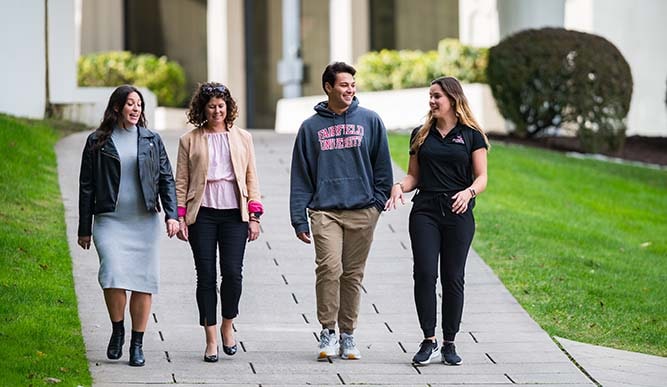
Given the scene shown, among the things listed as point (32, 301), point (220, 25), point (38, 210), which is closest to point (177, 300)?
point (32, 301)

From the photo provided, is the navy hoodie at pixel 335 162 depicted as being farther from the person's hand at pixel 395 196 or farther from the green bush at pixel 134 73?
the green bush at pixel 134 73

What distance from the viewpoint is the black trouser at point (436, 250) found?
8.52 metres

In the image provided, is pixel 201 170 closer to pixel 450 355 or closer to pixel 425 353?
pixel 425 353

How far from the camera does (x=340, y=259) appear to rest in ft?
28.3

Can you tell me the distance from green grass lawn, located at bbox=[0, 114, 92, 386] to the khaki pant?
1.58 m

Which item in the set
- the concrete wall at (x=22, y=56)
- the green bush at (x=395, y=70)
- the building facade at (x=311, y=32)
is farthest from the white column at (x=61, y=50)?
the green bush at (x=395, y=70)

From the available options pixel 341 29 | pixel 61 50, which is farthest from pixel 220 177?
pixel 341 29

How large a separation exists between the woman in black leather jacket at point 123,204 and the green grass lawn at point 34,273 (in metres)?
0.58

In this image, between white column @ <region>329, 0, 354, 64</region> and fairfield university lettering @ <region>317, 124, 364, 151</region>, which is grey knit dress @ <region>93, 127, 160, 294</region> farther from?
white column @ <region>329, 0, 354, 64</region>

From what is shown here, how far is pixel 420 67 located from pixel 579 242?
11.3 m

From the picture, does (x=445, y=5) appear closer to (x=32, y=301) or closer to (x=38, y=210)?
(x=38, y=210)

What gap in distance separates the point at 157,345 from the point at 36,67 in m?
8.92

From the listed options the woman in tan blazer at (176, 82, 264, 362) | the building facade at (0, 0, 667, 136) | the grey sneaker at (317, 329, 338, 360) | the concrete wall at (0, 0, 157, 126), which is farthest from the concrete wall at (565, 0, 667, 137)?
the woman in tan blazer at (176, 82, 264, 362)

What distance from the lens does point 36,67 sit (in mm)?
17203
